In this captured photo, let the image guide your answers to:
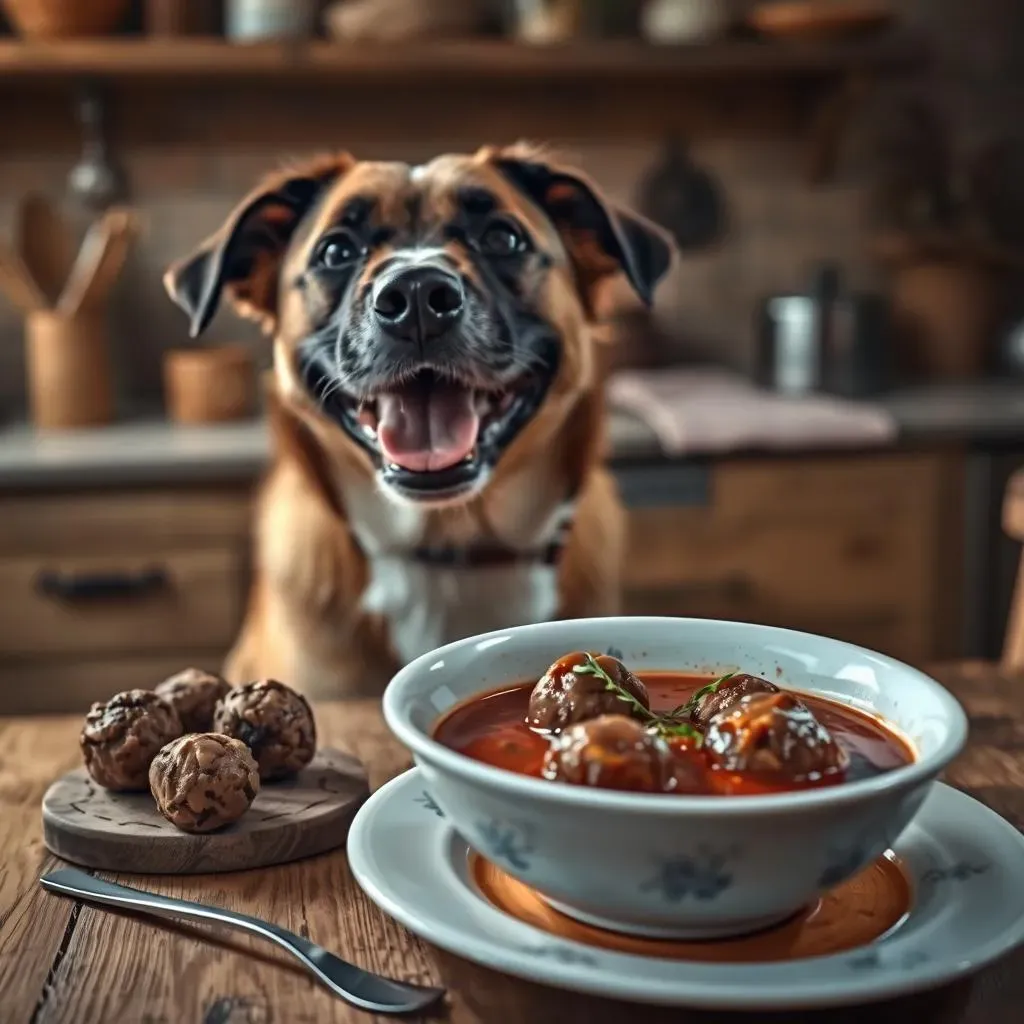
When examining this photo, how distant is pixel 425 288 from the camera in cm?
127

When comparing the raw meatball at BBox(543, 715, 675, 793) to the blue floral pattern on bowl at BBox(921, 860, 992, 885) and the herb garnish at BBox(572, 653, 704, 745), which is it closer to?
the herb garnish at BBox(572, 653, 704, 745)

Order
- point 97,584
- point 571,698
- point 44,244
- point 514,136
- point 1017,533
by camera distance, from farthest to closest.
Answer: point 514,136 < point 44,244 < point 97,584 < point 1017,533 < point 571,698

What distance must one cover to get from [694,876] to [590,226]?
1.04m

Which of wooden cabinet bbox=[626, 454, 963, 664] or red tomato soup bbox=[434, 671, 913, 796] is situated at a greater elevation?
red tomato soup bbox=[434, 671, 913, 796]

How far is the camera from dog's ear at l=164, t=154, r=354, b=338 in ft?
4.34

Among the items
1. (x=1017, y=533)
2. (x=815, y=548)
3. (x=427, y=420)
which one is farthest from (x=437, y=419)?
(x=815, y=548)

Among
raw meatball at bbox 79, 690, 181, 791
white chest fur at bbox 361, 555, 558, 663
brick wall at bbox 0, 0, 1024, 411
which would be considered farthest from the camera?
brick wall at bbox 0, 0, 1024, 411

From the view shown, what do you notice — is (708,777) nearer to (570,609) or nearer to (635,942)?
(635,942)

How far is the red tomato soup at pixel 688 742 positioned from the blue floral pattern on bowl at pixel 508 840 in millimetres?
30

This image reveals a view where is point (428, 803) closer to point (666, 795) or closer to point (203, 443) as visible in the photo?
point (666, 795)

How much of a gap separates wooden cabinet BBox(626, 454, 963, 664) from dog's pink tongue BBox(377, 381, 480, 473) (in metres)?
0.83

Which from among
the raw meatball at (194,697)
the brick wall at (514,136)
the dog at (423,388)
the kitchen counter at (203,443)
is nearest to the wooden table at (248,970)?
the raw meatball at (194,697)

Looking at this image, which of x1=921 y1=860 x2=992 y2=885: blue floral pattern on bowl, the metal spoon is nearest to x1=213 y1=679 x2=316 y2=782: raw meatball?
the metal spoon

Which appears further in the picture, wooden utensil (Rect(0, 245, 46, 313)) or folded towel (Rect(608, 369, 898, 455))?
wooden utensil (Rect(0, 245, 46, 313))
